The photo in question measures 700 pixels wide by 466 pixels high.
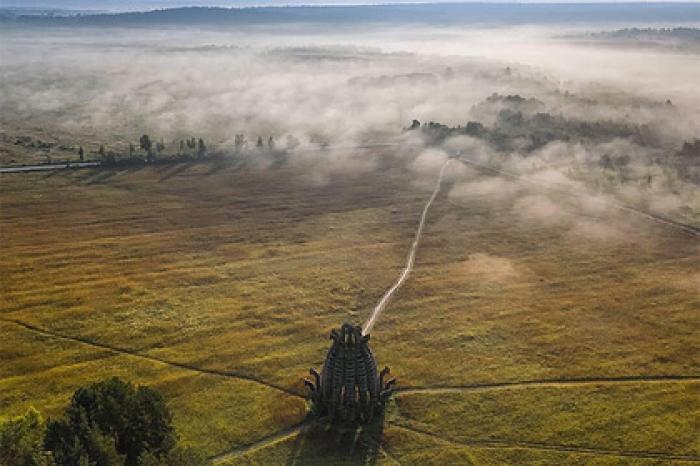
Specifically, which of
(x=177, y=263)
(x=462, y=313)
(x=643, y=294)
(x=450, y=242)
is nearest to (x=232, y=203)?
(x=177, y=263)

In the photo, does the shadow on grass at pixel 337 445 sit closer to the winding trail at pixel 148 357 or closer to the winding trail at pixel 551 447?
the winding trail at pixel 551 447

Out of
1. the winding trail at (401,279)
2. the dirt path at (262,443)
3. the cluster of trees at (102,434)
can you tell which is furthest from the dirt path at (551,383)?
the cluster of trees at (102,434)

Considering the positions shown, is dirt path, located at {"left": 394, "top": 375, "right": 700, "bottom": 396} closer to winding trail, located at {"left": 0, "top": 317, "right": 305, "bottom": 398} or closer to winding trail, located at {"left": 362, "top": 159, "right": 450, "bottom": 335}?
winding trail, located at {"left": 0, "top": 317, "right": 305, "bottom": 398}

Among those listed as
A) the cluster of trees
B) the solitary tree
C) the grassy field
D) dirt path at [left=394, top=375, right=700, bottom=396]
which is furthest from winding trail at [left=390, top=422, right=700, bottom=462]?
the solitary tree

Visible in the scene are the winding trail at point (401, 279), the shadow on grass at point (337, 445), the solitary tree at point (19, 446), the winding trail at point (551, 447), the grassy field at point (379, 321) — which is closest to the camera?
the solitary tree at point (19, 446)

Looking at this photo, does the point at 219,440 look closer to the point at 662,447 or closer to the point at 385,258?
the point at 662,447

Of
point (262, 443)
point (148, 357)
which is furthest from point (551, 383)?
point (148, 357)
